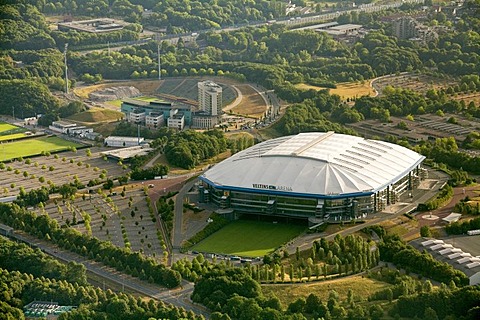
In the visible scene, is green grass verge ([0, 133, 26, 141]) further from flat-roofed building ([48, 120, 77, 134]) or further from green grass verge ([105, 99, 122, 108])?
green grass verge ([105, 99, 122, 108])

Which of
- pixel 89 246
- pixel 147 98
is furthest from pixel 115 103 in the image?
pixel 89 246

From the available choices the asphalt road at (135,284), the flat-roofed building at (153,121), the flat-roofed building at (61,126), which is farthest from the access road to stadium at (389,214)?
the flat-roofed building at (61,126)

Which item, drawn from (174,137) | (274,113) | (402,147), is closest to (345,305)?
(402,147)

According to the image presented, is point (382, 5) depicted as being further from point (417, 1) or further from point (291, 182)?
point (291, 182)

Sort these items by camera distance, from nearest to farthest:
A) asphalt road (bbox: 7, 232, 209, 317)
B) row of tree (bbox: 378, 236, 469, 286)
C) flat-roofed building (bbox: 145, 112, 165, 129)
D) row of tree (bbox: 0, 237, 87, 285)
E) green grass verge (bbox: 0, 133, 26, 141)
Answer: asphalt road (bbox: 7, 232, 209, 317) → row of tree (bbox: 378, 236, 469, 286) → row of tree (bbox: 0, 237, 87, 285) → green grass verge (bbox: 0, 133, 26, 141) → flat-roofed building (bbox: 145, 112, 165, 129)

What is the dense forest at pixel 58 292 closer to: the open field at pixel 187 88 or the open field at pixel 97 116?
the open field at pixel 97 116

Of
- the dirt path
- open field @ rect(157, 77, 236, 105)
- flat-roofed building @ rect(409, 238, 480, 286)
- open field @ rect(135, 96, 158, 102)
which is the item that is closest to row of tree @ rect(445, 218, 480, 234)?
the dirt path

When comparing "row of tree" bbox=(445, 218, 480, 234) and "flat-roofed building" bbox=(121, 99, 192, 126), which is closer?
"row of tree" bbox=(445, 218, 480, 234)
